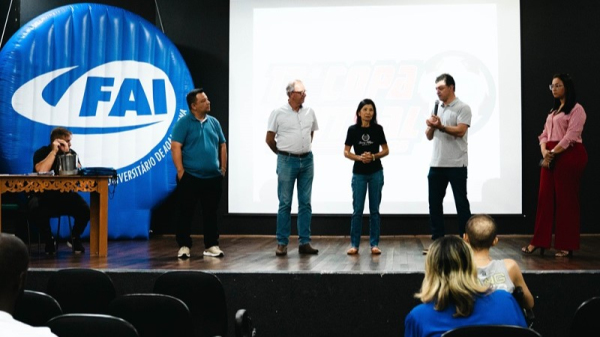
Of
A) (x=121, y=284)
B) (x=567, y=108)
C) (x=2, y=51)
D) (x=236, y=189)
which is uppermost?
(x=2, y=51)

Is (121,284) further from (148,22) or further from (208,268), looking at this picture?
(148,22)

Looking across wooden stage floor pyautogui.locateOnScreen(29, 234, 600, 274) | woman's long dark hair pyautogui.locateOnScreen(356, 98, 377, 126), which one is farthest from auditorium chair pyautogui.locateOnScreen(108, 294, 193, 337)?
woman's long dark hair pyautogui.locateOnScreen(356, 98, 377, 126)

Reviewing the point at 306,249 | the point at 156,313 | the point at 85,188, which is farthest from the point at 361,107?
the point at 156,313

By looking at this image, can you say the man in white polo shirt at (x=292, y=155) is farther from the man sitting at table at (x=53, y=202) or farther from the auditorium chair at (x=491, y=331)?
the auditorium chair at (x=491, y=331)

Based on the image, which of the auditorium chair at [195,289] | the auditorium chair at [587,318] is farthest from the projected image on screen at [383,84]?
the auditorium chair at [587,318]

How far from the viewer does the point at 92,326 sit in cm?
224

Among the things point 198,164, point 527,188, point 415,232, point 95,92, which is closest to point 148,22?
point 95,92

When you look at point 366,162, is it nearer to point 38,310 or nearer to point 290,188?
point 290,188

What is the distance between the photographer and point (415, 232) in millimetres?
8062

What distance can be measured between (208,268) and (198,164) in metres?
1.05

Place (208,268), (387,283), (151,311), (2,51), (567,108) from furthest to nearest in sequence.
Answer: (2,51), (567,108), (208,268), (387,283), (151,311)

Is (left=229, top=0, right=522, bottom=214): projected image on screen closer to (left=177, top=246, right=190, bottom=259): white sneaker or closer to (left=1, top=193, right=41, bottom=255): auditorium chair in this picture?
(left=1, top=193, right=41, bottom=255): auditorium chair

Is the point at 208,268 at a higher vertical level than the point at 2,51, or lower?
lower

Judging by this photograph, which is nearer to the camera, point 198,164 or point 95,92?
point 198,164
